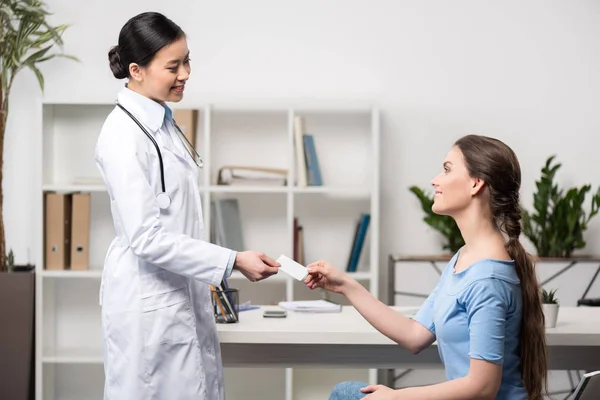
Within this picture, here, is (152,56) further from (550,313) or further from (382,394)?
(550,313)

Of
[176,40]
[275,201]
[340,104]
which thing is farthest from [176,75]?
[275,201]

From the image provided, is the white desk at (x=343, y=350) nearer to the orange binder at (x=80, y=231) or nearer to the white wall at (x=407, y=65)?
the orange binder at (x=80, y=231)

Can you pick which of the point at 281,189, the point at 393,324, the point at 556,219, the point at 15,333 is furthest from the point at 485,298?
the point at 15,333

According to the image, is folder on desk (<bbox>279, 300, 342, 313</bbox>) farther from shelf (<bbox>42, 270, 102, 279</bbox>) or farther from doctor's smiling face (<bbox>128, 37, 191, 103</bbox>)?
shelf (<bbox>42, 270, 102, 279</bbox>)

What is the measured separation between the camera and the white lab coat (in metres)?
1.96

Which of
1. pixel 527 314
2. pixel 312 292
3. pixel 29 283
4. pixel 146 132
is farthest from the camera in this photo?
pixel 312 292

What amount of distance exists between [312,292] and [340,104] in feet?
3.30

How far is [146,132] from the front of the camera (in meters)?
2.05

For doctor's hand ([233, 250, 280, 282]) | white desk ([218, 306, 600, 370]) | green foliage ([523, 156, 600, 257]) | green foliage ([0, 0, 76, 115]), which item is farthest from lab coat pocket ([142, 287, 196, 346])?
green foliage ([523, 156, 600, 257])

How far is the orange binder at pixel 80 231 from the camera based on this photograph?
4070 mm

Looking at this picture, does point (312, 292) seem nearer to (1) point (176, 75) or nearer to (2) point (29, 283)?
(2) point (29, 283)

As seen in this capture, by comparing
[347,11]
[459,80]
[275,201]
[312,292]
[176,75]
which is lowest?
[312,292]

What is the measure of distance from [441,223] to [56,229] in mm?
1928

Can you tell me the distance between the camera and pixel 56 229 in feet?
13.2
